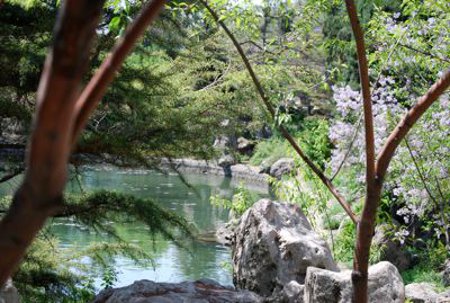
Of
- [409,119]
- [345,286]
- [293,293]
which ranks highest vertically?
[409,119]

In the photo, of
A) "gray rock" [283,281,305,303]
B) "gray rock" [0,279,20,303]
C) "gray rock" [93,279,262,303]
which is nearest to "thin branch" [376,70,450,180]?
"gray rock" [0,279,20,303]

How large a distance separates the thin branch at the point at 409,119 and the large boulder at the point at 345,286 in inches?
102

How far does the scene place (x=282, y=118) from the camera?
9.37 feet

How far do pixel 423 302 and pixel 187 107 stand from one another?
9.39 feet

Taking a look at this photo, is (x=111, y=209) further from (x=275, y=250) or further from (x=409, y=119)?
(x=409, y=119)

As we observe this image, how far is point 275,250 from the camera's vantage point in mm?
5570

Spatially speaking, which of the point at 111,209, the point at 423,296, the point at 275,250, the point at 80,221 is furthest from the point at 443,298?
the point at 80,221

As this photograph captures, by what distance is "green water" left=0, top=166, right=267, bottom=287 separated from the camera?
9.70 m

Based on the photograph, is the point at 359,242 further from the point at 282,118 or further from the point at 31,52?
the point at 31,52

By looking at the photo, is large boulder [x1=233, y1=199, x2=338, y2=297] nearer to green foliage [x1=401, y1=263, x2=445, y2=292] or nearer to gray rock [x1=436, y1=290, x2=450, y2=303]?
gray rock [x1=436, y1=290, x2=450, y2=303]

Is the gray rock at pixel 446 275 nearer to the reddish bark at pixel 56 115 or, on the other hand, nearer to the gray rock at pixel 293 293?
the gray rock at pixel 293 293

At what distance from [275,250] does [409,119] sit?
12.4ft

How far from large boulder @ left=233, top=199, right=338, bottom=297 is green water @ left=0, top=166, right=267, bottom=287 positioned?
145 centimetres

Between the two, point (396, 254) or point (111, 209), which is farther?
point (396, 254)
